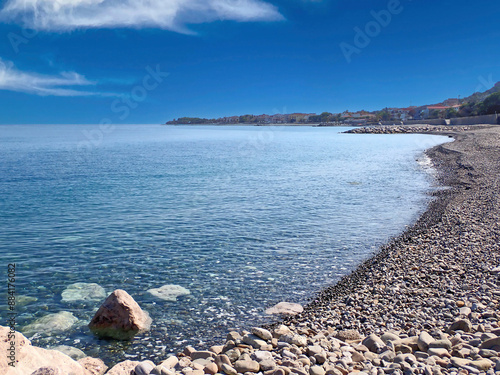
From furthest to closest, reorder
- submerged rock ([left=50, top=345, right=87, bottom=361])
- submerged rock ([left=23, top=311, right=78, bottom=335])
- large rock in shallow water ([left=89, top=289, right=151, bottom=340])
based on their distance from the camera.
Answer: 1. submerged rock ([left=23, top=311, right=78, bottom=335])
2. large rock in shallow water ([left=89, top=289, right=151, bottom=340])
3. submerged rock ([left=50, top=345, right=87, bottom=361])

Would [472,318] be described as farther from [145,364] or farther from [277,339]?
[145,364]

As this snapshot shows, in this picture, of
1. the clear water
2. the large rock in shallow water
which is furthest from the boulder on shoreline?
the large rock in shallow water

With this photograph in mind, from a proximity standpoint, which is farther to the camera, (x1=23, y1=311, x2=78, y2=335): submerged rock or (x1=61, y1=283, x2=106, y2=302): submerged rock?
(x1=61, y1=283, x2=106, y2=302): submerged rock

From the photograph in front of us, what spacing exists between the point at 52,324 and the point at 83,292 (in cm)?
166

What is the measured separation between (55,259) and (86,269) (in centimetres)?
155

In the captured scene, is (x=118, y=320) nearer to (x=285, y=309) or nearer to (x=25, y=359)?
(x=25, y=359)

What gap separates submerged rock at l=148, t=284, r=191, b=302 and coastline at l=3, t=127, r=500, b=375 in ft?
9.78

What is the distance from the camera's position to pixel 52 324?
28.7 feet

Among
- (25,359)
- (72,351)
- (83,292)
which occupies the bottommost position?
(72,351)

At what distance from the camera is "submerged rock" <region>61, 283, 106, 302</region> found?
1005 cm

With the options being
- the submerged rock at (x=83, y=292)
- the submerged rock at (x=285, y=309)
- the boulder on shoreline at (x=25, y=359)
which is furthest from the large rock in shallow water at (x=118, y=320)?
the submerged rock at (x=285, y=309)

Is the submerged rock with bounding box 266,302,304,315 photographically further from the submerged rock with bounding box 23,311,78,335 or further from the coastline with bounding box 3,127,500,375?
the submerged rock with bounding box 23,311,78,335

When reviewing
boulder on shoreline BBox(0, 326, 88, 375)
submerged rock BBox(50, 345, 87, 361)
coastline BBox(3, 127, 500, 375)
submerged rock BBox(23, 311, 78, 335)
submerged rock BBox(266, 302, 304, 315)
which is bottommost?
submerged rock BBox(266, 302, 304, 315)

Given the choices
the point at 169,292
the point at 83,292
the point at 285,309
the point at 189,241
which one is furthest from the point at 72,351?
the point at 189,241
